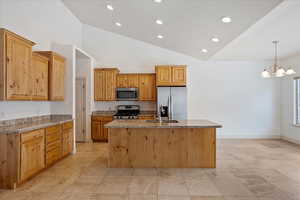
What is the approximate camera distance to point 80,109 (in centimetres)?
665

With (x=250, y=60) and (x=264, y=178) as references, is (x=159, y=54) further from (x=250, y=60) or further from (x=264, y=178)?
(x=264, y=178)

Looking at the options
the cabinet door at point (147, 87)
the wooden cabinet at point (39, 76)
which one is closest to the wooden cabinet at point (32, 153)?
the wooden cabinet at point (39, 76)

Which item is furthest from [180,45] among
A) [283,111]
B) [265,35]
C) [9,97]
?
[9,97]

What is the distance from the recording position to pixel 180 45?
248 inches

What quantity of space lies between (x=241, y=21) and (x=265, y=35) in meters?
1.02

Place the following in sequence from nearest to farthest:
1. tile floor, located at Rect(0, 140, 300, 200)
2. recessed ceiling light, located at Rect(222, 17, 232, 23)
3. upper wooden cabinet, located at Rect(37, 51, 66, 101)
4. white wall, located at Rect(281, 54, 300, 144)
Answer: tile floor, located at Rect(0, 140, 300, 200) < recessed ceiling light, located at Rect(222, 17, 232, 23) < upper wooden cabinet, located at Rect(37, 51, 66, 101) < white wall, located at Rect(281, 54, 300, 144)

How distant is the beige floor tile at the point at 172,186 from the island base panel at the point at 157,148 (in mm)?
586

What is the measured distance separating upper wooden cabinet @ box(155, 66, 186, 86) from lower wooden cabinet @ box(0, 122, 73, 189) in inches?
139

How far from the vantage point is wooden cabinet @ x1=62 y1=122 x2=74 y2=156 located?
14.9ft

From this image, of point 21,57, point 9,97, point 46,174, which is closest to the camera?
point 9,97

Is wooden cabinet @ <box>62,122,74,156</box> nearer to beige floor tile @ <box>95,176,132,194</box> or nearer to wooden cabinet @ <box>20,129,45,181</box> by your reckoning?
wooden cabinet @ <box>20,129,45,181</box>

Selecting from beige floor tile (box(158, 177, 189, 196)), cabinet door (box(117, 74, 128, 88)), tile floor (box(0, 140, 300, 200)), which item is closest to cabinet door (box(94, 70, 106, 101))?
cabinet door (box(117, 74, 128, 88))

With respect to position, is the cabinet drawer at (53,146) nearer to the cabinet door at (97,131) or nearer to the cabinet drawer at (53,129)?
the cabinet drawer at (53,129)

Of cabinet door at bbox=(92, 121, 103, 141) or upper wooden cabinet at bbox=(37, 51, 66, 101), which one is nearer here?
upper wooden cabinet at bbox=(37, 51, 66, 101)
